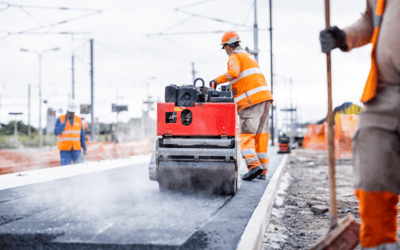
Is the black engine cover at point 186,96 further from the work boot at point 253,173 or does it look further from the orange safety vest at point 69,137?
the orange safety vest at point 69,137

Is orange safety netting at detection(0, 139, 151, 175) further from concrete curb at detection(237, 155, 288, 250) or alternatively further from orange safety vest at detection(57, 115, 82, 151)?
concrete curb at detection(237, 155, 288, 250)

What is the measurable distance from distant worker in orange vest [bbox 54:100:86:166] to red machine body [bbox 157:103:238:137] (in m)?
4.59

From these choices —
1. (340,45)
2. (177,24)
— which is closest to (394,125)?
(340,45)

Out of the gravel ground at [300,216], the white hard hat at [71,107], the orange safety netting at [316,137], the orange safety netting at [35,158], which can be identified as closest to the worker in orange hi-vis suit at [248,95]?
the gravel ground at [300,216]

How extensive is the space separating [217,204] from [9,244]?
6.81 feet

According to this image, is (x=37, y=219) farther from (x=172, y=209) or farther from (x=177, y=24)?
(x=177, y=24)

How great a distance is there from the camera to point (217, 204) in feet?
13.0

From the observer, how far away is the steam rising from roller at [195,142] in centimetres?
423

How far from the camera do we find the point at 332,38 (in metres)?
2.19

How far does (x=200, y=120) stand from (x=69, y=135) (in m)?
4.93

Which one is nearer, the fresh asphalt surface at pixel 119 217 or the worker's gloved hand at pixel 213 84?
the fresh asphalt surface at pixel 119 217

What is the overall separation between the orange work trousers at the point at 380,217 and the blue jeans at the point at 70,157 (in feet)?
24.9

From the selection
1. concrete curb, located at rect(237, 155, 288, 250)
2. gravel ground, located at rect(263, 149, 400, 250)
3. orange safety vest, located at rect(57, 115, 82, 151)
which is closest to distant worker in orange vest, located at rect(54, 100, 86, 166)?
orange safety vest, located at rect(57, 115, 82, 151)

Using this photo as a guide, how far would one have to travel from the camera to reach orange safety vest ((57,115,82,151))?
823 cm
